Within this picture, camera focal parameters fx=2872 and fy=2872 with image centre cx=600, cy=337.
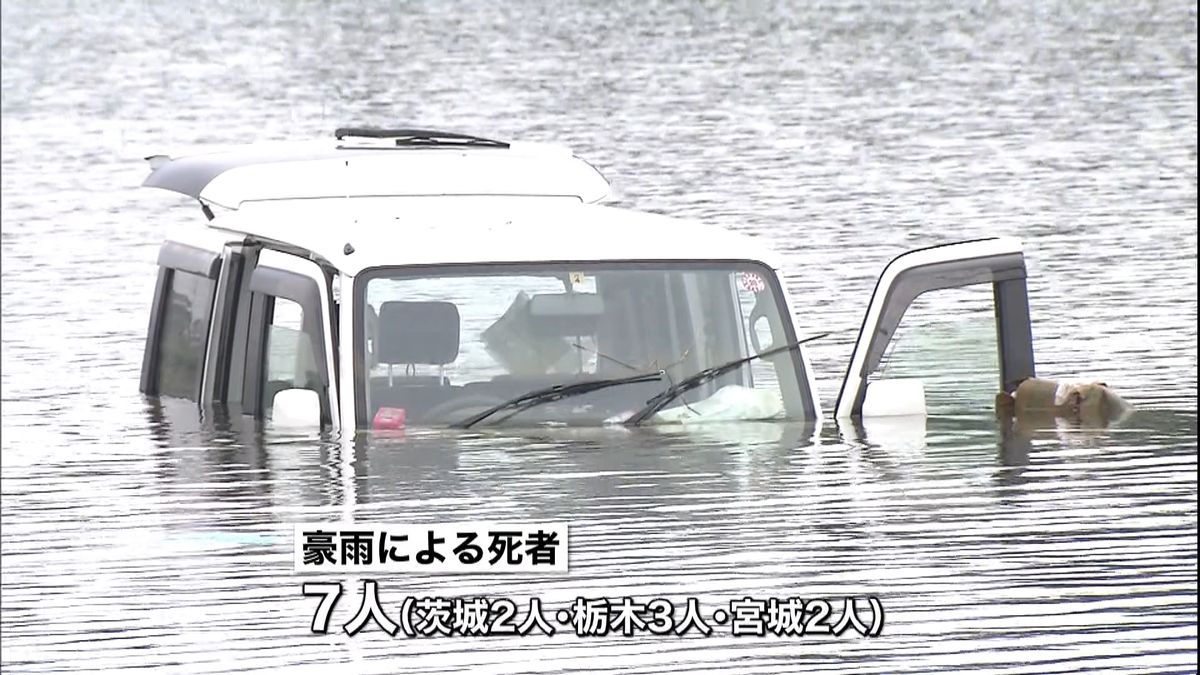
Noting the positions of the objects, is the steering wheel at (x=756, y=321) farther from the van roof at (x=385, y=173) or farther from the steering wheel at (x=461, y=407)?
the van roof at (x=385, y=173)

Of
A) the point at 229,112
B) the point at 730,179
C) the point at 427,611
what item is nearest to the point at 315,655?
the point at 427,611

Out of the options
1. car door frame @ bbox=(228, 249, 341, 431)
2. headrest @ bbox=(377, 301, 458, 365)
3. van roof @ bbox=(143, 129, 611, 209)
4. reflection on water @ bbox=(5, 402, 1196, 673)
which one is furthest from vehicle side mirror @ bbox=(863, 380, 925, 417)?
van roof @ bbox=(143, 129, 611, 209)

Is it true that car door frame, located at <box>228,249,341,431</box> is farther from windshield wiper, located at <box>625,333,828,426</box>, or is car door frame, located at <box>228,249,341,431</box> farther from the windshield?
windshield wiper, located at <box>625,333,828,426</box>

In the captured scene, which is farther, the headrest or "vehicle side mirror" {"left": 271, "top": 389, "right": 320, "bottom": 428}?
the headrest

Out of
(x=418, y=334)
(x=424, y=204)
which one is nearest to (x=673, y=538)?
(x=418, y=334)

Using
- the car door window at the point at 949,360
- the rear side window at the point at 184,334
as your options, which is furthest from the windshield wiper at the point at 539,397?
the rear side window at the point at 184,334

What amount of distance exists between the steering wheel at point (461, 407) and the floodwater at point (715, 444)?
0.13 m

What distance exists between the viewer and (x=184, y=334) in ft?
34.7

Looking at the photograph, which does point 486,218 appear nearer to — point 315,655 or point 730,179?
point 315,655

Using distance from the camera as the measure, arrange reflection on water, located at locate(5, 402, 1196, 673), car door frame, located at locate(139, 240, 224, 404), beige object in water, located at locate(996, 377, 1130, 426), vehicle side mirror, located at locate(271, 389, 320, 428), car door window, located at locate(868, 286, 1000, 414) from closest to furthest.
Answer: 1. reflection on water, located at locate(5, 402, 1196, 673)
2. vehicle side mirror, located at locate(271, 389, 320, 428)
3. car door window, located at locate(868, 286, 1000, 414)
4. beige object in water, located at locate(996, 377, 1130, 426)
5. car door frame, located at locate(139, 240, 224, 404)

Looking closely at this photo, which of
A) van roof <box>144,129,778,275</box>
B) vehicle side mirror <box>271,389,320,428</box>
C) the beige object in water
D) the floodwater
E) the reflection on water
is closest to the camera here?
the reflection on water

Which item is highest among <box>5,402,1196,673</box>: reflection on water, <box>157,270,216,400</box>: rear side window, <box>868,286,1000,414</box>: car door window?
<box>157,270,216,400</box>: rear side window

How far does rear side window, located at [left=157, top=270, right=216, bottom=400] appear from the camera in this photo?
402 inches

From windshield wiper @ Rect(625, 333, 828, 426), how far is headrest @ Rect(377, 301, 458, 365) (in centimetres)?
61
